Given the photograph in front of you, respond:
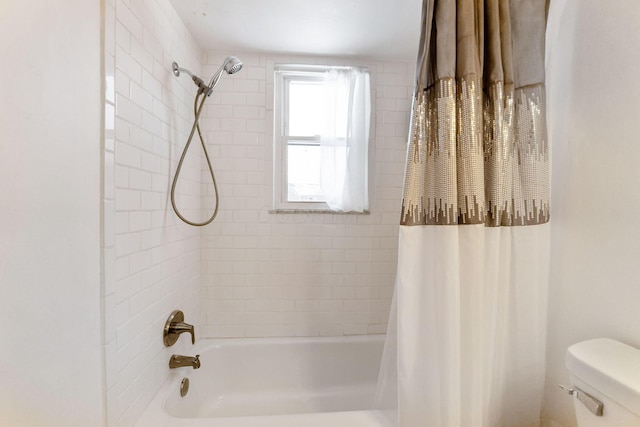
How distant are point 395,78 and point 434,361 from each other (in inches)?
66.9

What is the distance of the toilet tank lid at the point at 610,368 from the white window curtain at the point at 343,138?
1225mm

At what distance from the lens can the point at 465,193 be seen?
2.80 feet

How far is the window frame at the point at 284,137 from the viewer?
72.1 inches

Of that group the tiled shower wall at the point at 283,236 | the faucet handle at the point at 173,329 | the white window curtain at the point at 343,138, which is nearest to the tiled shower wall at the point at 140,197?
the faucet handle at the point at 173,329

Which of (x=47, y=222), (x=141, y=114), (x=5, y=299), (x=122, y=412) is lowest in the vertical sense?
(x=122, y=412)

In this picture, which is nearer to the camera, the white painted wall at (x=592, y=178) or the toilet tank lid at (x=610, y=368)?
the toilet tank lid at (x=610, y=368)

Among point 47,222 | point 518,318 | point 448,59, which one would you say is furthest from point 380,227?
point 47,222

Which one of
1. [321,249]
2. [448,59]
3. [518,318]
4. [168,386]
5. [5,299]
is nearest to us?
[5,299]

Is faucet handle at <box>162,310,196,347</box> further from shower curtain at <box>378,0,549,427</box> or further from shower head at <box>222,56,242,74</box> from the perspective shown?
shower head at <box>222,56,242,74</box>

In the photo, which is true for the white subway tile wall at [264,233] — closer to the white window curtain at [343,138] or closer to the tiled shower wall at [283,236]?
the tiled shower wall at [283,236]

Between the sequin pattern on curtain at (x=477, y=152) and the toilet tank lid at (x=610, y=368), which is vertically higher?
the sequin pattern on curtain at (x=477, y=152)

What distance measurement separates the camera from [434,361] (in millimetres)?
896

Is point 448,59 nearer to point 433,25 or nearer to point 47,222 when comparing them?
point 433,25

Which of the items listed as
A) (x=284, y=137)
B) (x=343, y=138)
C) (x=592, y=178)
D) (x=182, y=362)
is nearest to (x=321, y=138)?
(x=343, y=138)
